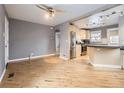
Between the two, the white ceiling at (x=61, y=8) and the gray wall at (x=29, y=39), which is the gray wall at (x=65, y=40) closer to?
the gray wall at (x=29, y=39)

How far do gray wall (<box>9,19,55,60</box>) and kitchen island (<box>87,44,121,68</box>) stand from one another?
12.3 ft

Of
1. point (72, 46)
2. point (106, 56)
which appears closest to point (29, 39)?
point (72, 46)

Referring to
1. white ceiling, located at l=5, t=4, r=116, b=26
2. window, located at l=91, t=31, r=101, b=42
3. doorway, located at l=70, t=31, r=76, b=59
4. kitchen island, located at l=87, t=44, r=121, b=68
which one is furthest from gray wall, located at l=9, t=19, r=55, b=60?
kitchen island, located at l=87, t=44, r=121, b=68

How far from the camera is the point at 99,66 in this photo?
5.23 meters

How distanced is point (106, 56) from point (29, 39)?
4.34 meters

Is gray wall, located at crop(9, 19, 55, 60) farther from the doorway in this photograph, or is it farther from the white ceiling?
the doorway

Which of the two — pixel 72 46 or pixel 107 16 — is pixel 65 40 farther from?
pixel 107 16

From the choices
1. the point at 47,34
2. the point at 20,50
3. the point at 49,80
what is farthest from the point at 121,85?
the point at 47,34

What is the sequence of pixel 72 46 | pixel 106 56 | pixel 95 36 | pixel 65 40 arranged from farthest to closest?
pixel 95 36 < pixel 72 46 < pixel 65 40 < pixel 106 56

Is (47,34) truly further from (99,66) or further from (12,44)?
(99,66)

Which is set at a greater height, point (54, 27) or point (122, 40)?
point (54, 27)

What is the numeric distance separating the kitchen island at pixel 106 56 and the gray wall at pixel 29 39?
12.3 ft

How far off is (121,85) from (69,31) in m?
4.40

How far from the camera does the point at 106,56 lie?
203 inches
